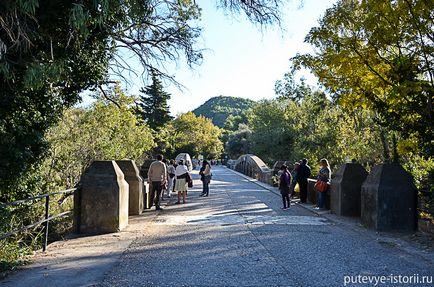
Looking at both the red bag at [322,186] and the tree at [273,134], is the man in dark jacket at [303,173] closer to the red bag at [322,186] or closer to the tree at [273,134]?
Result: the red bag at [322,186]

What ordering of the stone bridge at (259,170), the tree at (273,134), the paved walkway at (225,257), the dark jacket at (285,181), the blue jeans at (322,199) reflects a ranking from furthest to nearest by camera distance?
the tree at (273,134)
the stone bridge at (259,170)
the blue jeans at (322,199)
the dark jacket at (285,181)
the paved walkway at (225,257)

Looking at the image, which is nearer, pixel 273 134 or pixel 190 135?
pixel 273 134

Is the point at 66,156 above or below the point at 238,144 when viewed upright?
below

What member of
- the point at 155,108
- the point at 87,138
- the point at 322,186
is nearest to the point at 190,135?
the point at 155,108

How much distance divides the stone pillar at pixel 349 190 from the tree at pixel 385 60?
68.7 inches

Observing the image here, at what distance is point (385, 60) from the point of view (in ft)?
30.1

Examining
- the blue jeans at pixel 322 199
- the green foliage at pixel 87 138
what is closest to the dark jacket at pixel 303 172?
the blue jeans at pixel 322 199

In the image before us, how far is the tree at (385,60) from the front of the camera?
851 cm

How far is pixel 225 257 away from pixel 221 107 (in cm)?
15182

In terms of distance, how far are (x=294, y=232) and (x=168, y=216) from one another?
4.04 meters

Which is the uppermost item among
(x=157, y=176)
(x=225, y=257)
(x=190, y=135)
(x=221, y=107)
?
(x=221, y=107)

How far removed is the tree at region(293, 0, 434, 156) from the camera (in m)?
8.51

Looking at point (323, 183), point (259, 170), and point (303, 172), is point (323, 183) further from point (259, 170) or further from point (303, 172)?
point (259, 170)

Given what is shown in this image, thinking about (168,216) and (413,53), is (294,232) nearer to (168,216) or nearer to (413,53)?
(168,216)
